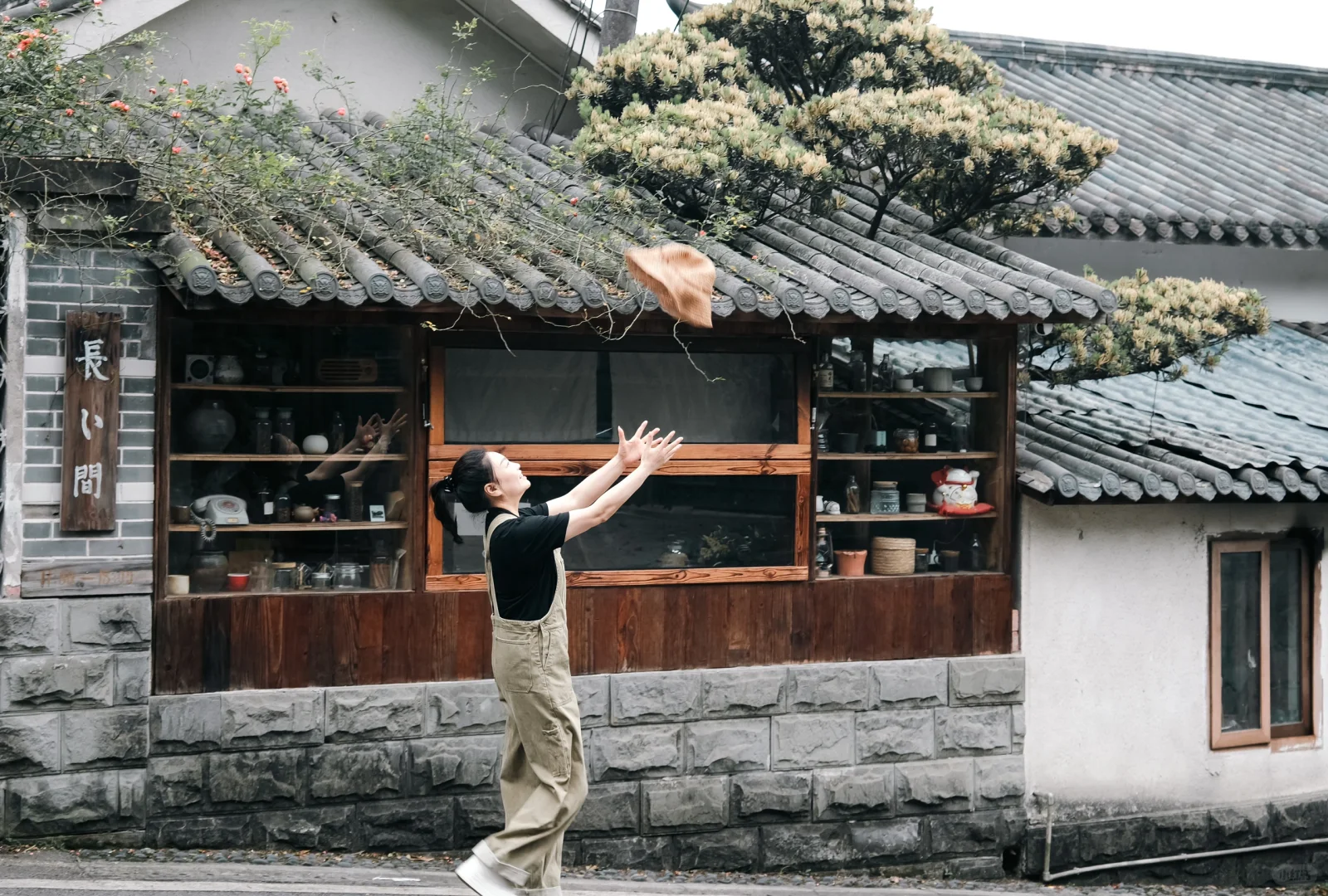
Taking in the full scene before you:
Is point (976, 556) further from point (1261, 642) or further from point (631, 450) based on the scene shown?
point (631, 450)

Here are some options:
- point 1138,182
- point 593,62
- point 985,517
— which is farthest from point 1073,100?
point 985,517

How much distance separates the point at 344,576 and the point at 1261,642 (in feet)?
20.5

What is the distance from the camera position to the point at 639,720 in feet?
26.3

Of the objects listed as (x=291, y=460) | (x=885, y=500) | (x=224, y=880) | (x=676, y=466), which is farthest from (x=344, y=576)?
(x=885, y=500)

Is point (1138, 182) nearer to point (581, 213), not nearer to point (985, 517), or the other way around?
point (985, 517)

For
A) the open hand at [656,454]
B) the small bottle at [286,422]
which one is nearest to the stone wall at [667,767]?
the small bottle at [286,422]

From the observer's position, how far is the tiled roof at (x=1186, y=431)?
8414 millimetres

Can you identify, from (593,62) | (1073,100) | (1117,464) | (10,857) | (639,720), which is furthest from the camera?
(1073,100)

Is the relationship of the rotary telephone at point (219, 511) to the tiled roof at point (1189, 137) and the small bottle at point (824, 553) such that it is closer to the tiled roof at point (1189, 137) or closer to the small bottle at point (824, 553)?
the small bottle at point (824, 553)

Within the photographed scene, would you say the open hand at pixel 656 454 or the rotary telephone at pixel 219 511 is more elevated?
the open hand at pixel 656 454

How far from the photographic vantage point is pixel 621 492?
5.54 meters

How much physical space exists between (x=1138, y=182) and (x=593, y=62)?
17.0 feet

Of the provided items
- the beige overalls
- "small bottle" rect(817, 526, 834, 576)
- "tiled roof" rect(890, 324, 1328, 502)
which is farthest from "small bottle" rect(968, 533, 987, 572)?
the beige overalls

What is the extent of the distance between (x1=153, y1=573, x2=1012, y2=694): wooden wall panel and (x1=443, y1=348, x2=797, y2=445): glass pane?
36.6 inches
